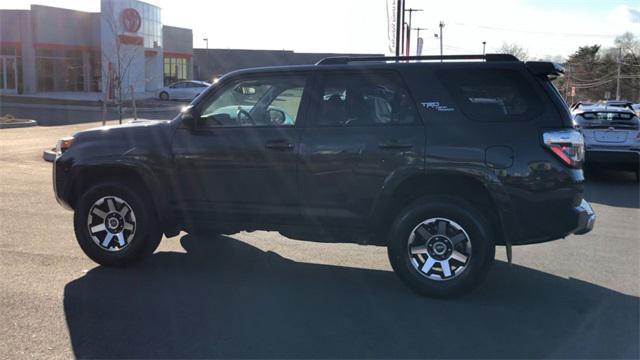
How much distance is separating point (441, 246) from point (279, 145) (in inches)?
65.1

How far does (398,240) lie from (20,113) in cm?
2931

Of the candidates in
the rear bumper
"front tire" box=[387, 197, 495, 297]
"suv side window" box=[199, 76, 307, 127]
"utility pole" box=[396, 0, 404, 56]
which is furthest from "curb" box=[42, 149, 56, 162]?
"utility pole" box=[396, 0, 404, 56]

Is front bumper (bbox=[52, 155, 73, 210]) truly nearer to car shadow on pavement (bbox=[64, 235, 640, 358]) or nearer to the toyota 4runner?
the toyota 4runner

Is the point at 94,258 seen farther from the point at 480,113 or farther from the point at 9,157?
the point at 9,157

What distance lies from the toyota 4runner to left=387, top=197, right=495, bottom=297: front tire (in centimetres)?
1

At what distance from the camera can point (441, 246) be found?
17.2 feet

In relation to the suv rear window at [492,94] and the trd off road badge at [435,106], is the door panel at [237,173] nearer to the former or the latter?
the trd off road badge at [435,106]

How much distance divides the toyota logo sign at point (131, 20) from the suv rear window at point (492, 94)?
40066mm

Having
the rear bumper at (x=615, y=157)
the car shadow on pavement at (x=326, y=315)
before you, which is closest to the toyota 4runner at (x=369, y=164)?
the car shadow on pavement at (x=326, y=315)

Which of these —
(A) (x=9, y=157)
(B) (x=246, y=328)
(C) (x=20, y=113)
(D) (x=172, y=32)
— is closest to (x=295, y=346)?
(B) (x=246, y=328)

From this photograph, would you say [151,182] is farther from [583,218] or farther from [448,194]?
[583,218]

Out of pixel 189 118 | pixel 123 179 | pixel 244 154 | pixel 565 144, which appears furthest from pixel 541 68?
pixel 123 179

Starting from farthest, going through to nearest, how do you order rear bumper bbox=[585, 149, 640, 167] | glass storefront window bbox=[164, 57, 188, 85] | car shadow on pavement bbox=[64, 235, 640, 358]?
glass storefront window bbox=[164, 57, 188, 85], rear bumper bbox=[585, 149, 640, 167], car shadow on pavement bbox=[64, 235, 640, 358]

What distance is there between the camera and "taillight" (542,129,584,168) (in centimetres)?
497
